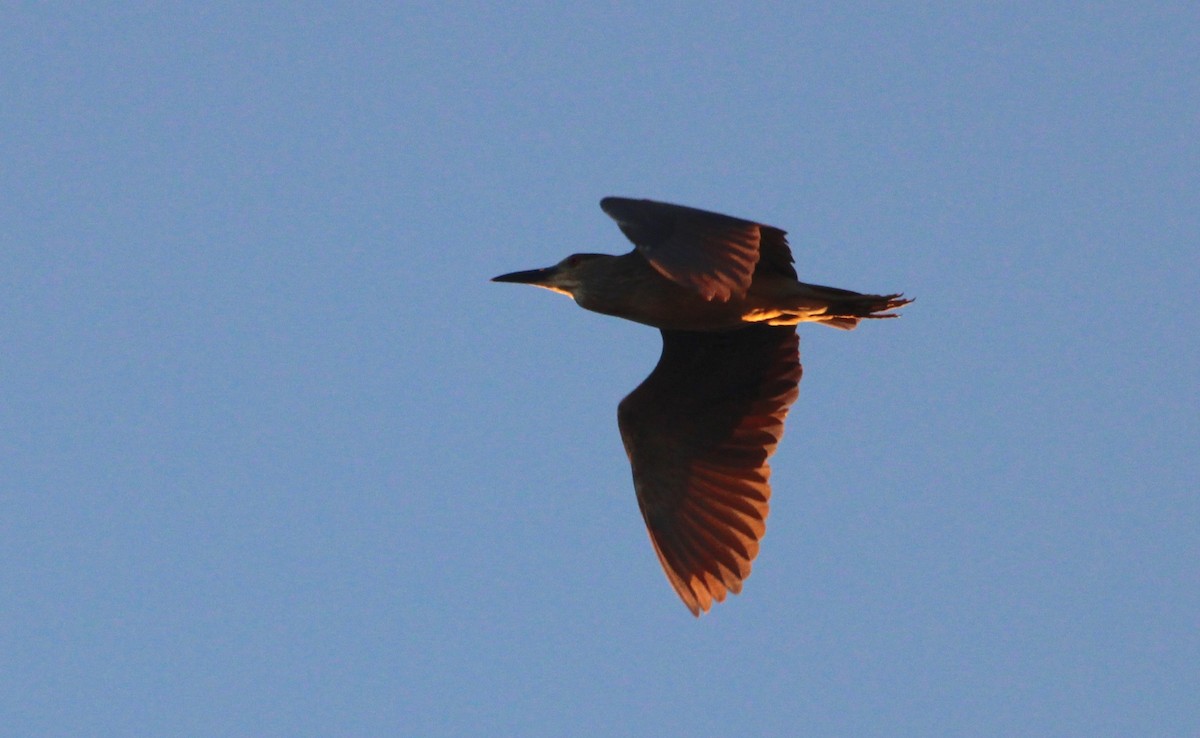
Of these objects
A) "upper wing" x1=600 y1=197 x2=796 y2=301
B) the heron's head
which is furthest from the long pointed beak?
"upper wing" x1=600 y1=197 x2=796 y2=301

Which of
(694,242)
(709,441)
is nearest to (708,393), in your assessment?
(709,441)

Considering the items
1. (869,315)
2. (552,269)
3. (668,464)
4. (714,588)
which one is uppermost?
(552,269)

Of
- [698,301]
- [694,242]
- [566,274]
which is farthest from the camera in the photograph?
[566,274]

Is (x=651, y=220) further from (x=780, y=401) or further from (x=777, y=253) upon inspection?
(x=780, y=401)

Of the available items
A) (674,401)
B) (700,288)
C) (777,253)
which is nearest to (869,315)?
(777,253)

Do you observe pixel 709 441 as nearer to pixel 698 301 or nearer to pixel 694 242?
pixel 698 301

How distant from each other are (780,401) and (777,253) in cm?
111

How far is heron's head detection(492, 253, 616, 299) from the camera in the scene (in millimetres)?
9055

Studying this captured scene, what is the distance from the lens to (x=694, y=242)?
7527mm

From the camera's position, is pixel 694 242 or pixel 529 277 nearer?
pixel 694 242

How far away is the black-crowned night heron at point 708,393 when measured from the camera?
8680 millimetres

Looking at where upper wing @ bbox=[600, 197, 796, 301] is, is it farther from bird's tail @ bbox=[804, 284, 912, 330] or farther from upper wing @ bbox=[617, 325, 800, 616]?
upper wing @ bbox=[617, 325, 800, 616]

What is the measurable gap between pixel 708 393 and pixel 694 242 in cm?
209

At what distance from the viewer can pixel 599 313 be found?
29.7 ft
